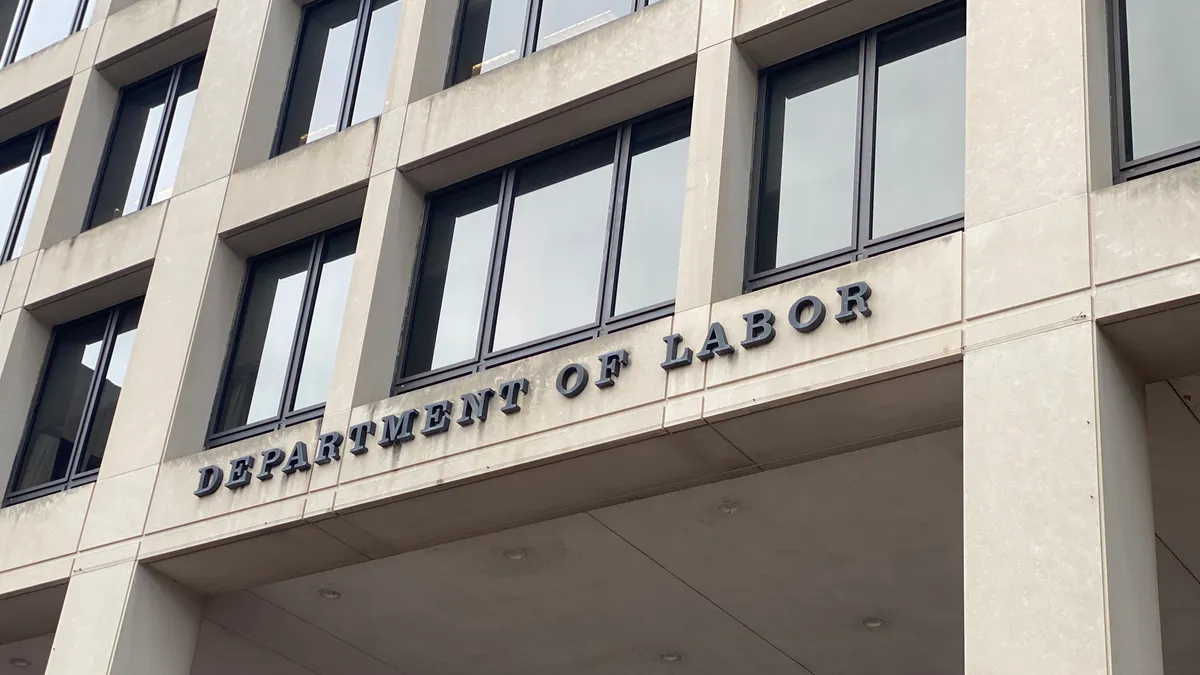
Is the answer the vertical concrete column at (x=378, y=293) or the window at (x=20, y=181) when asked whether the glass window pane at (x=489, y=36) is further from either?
the window at (x=20, y=181)

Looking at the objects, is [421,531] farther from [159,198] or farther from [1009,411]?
[159,198]

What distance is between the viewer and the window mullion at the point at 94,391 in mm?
18422

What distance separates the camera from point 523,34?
58.3 ft

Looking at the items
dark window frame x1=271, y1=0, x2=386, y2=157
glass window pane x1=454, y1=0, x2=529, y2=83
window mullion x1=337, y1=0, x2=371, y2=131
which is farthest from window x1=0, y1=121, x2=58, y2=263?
glass window pane x1=454, y1=0, x2=529, y2=83

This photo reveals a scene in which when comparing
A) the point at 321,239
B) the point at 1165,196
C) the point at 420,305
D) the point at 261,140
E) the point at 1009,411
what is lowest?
the point at 1009,411

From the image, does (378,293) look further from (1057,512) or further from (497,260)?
(1057,512)

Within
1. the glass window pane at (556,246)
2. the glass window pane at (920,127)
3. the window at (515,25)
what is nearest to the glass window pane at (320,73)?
the window at (515,25)

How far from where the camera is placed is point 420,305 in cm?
1647

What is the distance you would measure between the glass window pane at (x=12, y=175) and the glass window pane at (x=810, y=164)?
40.9 ft

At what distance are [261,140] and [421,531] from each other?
6.21m

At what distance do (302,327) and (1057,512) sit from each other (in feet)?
32.0

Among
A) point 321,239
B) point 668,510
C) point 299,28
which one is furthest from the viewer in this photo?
point 299,28

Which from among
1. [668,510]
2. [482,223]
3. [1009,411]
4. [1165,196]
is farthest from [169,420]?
[1165,196]

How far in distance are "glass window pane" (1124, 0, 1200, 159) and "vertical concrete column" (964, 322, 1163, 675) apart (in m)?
2.19
